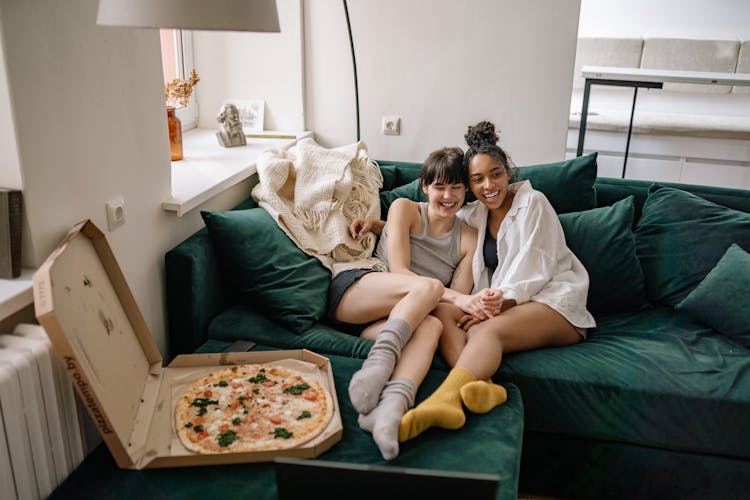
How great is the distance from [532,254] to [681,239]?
625 mm

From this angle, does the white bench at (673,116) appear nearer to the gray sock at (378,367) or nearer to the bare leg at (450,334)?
the bare leg at (450,334)

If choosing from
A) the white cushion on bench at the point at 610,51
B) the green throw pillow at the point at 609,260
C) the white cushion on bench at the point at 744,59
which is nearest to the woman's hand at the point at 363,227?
the green throw pillow at the point at 609,260

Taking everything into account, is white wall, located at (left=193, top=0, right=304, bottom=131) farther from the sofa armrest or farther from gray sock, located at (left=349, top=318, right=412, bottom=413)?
gray sock, located at (left=349, top=318, right=412, bottom=413)

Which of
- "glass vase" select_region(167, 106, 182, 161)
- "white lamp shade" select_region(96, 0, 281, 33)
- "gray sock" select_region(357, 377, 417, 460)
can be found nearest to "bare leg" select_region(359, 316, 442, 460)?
"gray sock" select_region(357, 377, 417, 460)

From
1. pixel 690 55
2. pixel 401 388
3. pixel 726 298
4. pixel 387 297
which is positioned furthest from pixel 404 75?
pixel 690 55

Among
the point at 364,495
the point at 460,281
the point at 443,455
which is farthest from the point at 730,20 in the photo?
the point at 364,495

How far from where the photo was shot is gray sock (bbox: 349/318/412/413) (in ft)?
5.20

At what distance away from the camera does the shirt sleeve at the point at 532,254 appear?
6.79 feet

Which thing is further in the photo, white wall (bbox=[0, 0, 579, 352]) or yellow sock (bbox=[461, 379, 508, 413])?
white wall (bbox=[0, 0, 579, 352])

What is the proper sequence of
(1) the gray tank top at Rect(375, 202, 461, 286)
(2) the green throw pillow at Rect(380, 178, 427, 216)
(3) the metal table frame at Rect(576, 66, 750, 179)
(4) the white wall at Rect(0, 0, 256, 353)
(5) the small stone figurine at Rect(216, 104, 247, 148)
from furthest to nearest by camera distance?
(3) the metal table frame at Rect(576, 66, 750, 179)
(5) the small stone figurine at Rect(216, 104, 247, 148)
(2) the green throw pillow at Rect(380, 178, 427, 216)
(1) the gray tank top at Rect(375, 202, 461, 286)
(4) the white wall at Rect(0, 0, 256, 353)

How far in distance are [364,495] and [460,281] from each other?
122 centimetres

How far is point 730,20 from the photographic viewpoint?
17.8ft

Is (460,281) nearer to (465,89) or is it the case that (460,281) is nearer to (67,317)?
(465,89)

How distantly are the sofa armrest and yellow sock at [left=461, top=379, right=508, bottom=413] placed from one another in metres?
0.84
